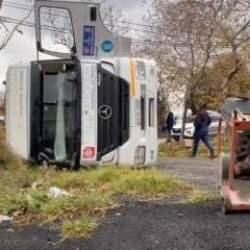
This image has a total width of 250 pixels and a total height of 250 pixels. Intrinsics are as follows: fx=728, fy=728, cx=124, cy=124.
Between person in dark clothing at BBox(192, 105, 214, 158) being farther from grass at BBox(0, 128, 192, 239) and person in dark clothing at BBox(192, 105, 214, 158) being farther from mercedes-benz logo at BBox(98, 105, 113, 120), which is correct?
grass at BBox(0, 128, 192, 239)

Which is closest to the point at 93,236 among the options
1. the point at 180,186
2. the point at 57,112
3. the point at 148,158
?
the point at 180,186

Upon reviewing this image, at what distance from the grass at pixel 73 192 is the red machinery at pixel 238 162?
53.1 inches

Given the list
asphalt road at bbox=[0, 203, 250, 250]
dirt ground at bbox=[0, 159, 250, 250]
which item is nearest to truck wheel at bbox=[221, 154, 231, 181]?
dirt ground at bbox=[0, 159, 250, 250]

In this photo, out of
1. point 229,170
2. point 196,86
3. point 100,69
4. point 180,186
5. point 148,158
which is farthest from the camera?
point 196,86

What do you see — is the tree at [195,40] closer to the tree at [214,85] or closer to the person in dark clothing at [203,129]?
the tree at [214,85]

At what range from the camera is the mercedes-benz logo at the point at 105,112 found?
49.6ft


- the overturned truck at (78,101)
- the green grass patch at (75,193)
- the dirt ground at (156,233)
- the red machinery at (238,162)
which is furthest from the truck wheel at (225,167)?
the overturned truck at (78,101)

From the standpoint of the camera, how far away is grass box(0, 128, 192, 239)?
8125mm

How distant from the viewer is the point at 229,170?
29.4 feet

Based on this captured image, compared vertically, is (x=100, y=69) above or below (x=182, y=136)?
above

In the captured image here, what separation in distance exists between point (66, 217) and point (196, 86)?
71.0ft

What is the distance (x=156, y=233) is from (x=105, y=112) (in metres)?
8.01

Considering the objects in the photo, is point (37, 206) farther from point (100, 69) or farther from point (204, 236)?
point (100, 69)

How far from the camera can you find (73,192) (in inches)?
406
